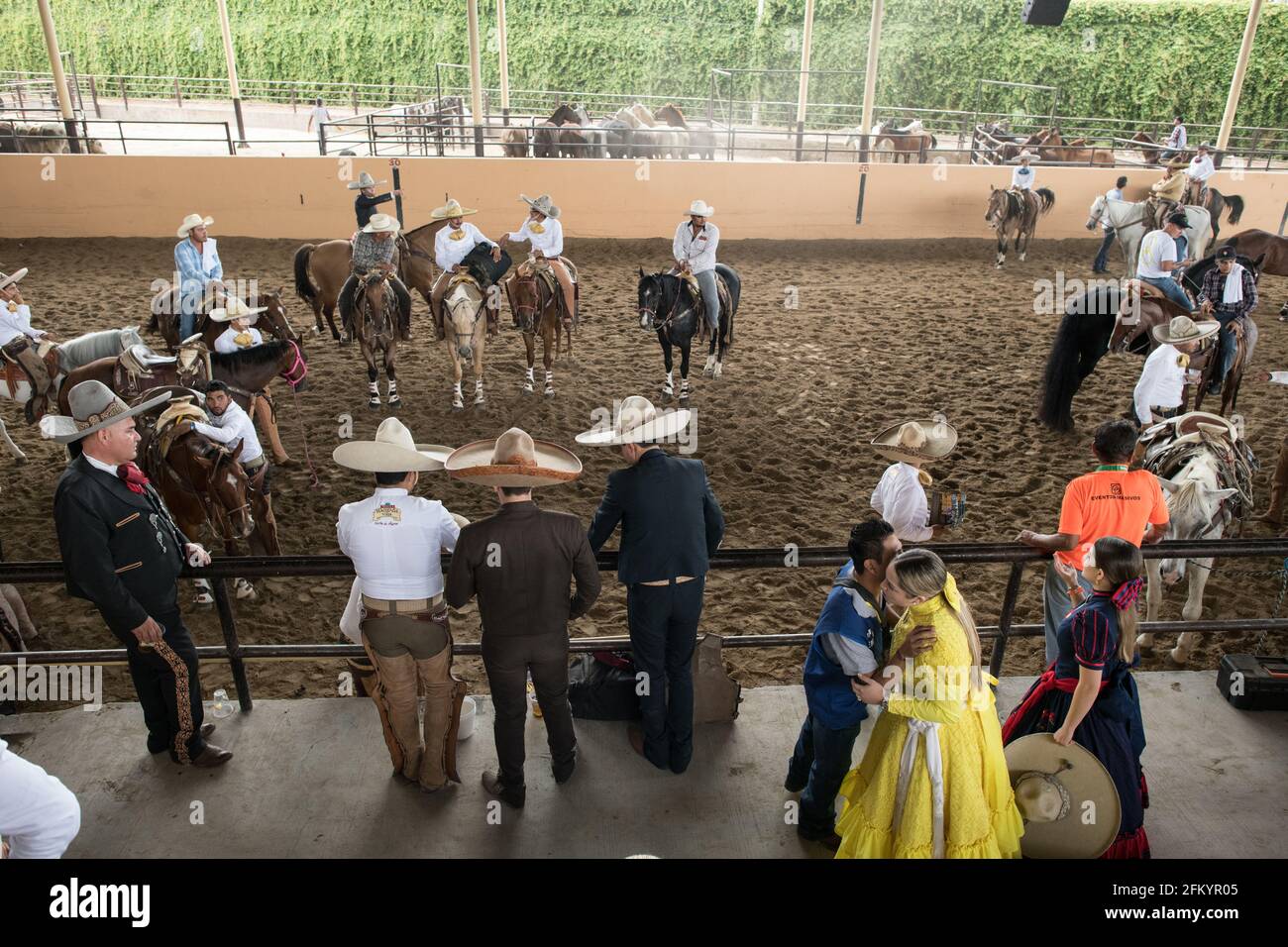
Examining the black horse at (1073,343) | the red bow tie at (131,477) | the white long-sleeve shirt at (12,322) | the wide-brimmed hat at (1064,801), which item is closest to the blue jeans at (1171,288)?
the black horse at (1073,343)

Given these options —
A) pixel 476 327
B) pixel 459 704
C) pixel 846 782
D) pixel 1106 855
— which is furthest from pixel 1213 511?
pixel 476 327

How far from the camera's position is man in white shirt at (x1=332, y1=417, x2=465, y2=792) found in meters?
3.41

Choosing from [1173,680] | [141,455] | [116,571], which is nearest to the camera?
[116,571]

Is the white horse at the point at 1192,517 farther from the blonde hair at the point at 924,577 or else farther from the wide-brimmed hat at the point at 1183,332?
Result: the blonde hair at the point at 924,577

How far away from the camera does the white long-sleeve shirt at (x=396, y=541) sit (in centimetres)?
340

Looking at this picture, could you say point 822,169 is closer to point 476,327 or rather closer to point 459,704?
point 476,327

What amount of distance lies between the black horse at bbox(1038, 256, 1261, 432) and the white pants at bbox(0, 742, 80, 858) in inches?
354

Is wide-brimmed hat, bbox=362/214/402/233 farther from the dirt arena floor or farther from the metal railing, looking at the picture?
the metal railing

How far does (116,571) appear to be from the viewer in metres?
3.49

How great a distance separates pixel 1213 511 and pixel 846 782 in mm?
3967

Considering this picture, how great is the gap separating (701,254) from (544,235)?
6.22 feet

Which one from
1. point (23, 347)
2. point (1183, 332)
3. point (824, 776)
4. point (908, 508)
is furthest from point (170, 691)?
point (1183, 332)

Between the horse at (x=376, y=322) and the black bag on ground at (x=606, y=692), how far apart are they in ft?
21.1

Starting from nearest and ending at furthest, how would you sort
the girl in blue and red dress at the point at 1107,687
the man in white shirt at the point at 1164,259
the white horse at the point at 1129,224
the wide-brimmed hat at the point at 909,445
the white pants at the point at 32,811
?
the white pants at the point at 32,811 → the girl in blue and red dress at the point at 1107,687 → the wide-brimmed hat at the point at 909,445 → the man in white shirt at the point at 1164,259 → the white horse at the point at 1129,224
